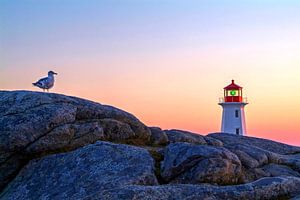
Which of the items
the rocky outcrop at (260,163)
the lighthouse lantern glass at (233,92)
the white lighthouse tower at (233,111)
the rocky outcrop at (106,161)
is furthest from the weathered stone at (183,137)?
the lighthouse lantern glass at (233,92)

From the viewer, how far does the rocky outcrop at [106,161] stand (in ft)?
51.3

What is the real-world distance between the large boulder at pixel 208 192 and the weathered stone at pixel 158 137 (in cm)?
664

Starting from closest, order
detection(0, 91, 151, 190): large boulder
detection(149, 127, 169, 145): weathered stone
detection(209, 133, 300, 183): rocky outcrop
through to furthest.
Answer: detection(0, 91, 151, 190): large boulder
detection(209, 133, 300, 183): rocky outcrop
detection(149, 127, 169, 145): weathered stone

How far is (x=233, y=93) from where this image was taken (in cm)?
7450

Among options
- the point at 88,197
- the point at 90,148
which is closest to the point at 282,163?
the point at 90,148

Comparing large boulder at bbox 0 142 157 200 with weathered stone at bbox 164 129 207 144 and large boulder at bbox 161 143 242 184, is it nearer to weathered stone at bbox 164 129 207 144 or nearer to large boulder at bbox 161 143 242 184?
large boulder at bbox 161 143 242 184

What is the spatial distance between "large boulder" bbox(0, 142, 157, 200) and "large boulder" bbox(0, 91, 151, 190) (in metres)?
0.66

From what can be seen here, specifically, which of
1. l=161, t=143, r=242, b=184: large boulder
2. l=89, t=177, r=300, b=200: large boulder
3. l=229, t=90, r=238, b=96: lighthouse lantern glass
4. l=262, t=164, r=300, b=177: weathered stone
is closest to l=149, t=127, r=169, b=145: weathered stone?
l=161, t=143, r=242, b=184: large boulder

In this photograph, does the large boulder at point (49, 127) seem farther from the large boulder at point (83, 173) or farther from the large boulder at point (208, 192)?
the large boulder at point (208, 192)

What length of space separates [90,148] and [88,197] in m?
3.69

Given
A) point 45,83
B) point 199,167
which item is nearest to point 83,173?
point 199,167

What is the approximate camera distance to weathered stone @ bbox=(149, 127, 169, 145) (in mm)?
22111

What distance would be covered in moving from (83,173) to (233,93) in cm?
5996

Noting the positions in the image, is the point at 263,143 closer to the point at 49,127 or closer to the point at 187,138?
the point at 187,138
